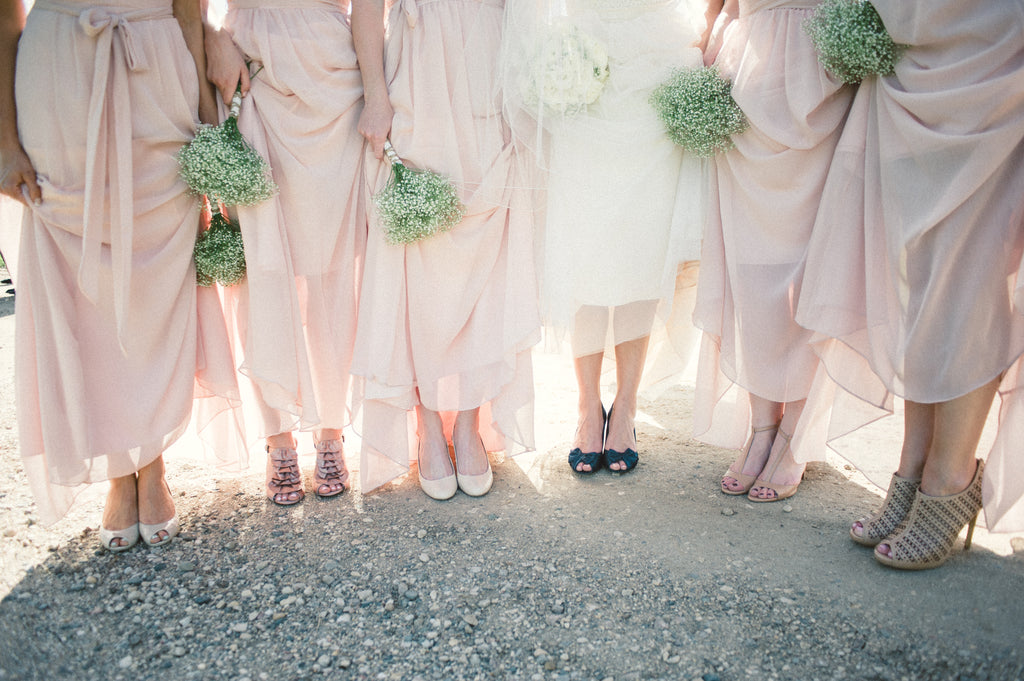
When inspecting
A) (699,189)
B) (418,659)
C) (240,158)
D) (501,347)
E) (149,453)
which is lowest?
(418,659)

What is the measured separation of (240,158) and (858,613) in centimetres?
273

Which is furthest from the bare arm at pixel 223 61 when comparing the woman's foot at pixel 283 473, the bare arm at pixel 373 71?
the woman's foot at pixel 283 473

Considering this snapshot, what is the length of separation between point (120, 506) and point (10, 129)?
1.47 m

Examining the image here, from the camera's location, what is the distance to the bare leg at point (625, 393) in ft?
10.8

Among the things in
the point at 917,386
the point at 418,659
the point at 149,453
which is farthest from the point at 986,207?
the point at 149,453

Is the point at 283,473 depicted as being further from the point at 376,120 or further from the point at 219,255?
the point at 376,120

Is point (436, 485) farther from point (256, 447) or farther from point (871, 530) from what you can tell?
point (871, 530)

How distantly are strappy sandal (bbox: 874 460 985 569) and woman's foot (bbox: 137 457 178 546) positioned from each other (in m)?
2.72

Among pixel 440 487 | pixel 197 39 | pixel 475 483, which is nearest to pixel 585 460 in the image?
pixel 475 483

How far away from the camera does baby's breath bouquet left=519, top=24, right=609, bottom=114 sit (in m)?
2.82

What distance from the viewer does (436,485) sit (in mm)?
3092

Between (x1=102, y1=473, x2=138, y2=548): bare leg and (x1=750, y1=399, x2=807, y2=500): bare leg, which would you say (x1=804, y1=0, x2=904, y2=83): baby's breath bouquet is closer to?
(x1=750, y1=399, x2=807, y2=500): bare leg
